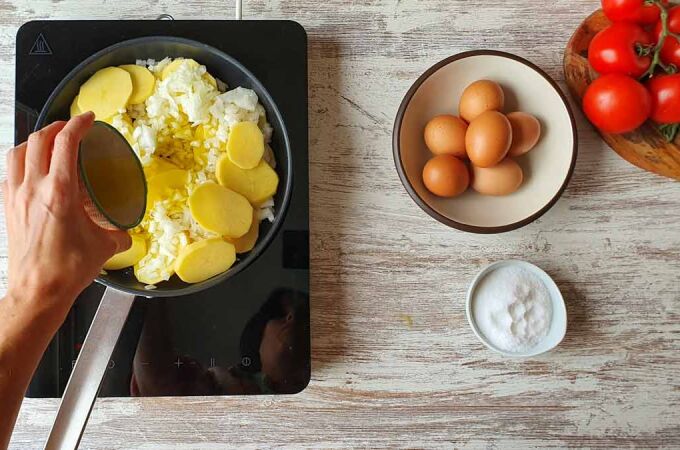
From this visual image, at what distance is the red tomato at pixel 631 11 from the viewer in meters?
0.94

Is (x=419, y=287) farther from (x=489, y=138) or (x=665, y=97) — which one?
(x=665, y=97)

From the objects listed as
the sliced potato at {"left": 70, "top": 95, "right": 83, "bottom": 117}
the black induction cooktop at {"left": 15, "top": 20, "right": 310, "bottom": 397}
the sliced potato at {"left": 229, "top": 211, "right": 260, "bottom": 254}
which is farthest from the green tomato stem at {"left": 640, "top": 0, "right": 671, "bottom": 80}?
the sliced potato at {"left": 70, "top": 95, "right": 83, "bottom": 117}

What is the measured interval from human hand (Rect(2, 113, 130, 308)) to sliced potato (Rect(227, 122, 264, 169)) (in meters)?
0.23

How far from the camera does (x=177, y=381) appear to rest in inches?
36.9

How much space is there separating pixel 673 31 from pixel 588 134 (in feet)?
0.64

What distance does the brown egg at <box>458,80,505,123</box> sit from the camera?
92cm

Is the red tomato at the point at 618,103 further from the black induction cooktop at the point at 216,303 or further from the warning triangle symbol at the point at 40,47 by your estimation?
the warning triangle symbol at the point at 40,47

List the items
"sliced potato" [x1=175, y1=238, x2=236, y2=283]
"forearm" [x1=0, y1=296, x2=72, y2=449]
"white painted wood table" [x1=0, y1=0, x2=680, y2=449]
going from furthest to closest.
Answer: "white painted wood table" [x1=0, y1=0, x2=680, y2=449]
"sliced potato" [x1=175, y1=238, x2=236, y2=283]
"forearm" [x1=0, y1=296, x2=72, y2=449]

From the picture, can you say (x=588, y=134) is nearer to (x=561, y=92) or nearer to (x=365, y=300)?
(x=561, y=92)

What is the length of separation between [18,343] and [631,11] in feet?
3.14

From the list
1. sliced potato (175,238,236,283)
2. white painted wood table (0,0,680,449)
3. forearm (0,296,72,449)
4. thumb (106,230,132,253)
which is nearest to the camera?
forearm (0,296,72,449)

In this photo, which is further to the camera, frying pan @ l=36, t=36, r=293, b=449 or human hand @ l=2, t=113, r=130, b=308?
frying pan @ l=36, t=36, r=293, b=449

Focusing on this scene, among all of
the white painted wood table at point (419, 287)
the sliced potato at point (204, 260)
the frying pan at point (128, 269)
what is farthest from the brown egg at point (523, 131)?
the sliced potato at point (204, 260)

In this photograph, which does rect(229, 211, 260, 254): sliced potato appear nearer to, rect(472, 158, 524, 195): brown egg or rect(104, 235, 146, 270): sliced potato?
rect(104, 235, 146, 270): sliced potato
